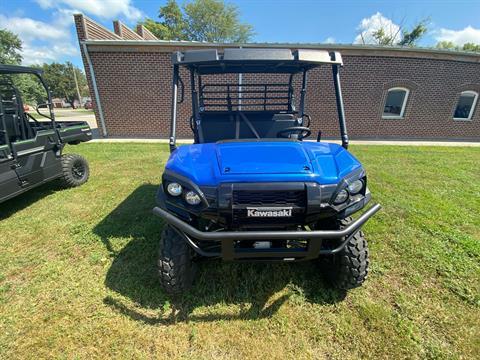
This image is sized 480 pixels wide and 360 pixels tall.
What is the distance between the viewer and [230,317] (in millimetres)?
1826

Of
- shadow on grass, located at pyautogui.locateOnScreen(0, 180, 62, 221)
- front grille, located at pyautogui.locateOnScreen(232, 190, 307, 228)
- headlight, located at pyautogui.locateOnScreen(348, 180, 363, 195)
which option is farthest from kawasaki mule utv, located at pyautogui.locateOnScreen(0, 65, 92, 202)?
headlight, located at pyautogui.locateOnScreen(348, 180, 363, 195)

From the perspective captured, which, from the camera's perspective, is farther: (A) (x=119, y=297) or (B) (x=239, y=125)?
(B) (x=239, y=125)

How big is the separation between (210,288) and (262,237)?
896 mm

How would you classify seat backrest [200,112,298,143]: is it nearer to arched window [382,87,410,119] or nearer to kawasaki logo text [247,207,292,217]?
kawasaki logo text [247,207,292,217]

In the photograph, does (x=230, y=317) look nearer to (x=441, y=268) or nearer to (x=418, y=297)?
(x=418, y=297)

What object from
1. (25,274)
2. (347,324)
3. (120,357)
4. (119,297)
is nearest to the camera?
(120,357)

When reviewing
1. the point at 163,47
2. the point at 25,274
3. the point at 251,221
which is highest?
the point at 163,47

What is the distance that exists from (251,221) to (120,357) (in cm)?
120

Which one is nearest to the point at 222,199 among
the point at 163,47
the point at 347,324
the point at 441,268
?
the point at 347,324

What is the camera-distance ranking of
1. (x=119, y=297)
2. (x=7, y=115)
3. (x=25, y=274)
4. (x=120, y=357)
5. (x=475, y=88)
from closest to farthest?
1. (x=120, y=357)
2. (x=119, y=297)
3. (x=25, y=274)
4. (x=7, y=115)
5. (x=475, y=88)

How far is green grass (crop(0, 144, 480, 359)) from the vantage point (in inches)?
63.8

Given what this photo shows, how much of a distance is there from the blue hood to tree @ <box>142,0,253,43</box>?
3344 centimetres

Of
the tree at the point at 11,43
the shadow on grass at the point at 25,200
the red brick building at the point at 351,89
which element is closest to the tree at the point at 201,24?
the tree at the point at 11,43

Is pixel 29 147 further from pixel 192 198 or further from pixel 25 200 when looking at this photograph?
pixel 192 198
